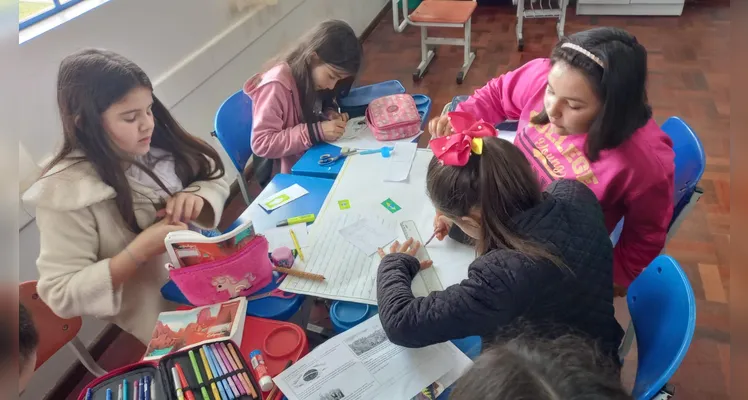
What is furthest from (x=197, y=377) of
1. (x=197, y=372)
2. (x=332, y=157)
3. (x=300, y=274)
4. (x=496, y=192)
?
(x=332, y=157)

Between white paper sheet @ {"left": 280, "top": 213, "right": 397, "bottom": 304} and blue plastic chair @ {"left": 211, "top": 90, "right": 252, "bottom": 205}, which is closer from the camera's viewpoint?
Answer: white paper sheet @ {"left": 280, "top": 213, "right": 397, "bottom": 304}

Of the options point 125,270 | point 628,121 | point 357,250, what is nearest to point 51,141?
point 125,270

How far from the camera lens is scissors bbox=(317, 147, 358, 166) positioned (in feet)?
5.36

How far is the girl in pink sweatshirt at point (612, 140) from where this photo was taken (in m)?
1.16

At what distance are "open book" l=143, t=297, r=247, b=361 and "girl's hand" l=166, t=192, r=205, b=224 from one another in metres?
0.30

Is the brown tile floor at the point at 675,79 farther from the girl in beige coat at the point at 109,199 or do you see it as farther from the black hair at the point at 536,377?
the black hair at the point at 536,377

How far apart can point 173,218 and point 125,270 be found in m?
0.18

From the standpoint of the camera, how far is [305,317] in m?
1.33

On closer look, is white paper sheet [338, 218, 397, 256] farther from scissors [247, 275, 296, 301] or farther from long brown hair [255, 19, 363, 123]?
long brown hair [255, 19, 363, 123]

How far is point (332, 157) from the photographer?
1.64 m

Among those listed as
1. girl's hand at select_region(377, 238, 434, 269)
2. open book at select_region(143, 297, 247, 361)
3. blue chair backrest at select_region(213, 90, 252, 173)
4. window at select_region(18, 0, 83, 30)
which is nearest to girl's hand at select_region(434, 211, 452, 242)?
girl's hand at select_region(377, 238, 434, 269)

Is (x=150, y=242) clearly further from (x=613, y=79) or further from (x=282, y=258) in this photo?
(x=613, y=79)

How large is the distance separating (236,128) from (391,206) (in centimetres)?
74

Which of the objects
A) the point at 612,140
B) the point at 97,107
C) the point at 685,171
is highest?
the point at 97,107
